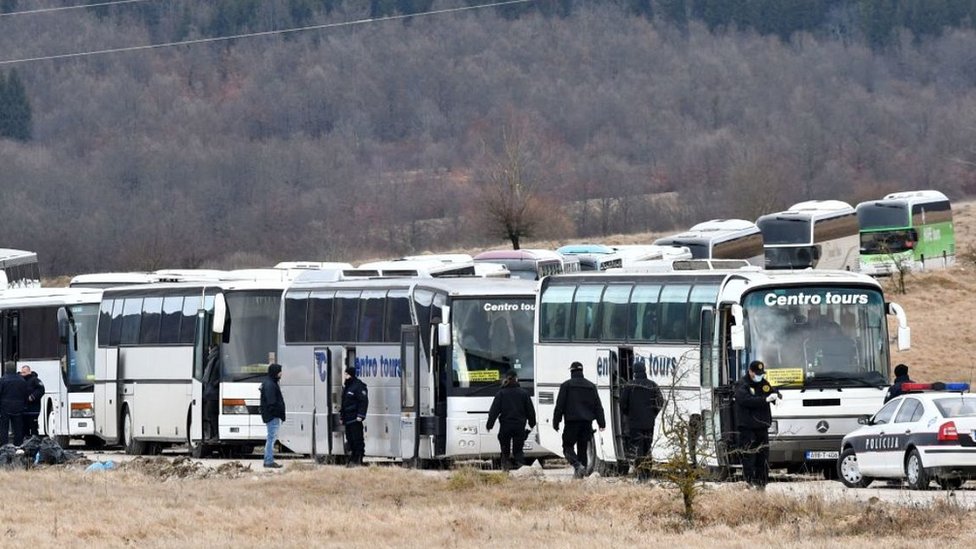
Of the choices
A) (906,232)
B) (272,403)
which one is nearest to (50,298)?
(272,403)

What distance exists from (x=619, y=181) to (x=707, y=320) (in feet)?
420

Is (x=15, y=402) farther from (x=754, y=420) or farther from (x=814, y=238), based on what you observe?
(x=814, y=238)

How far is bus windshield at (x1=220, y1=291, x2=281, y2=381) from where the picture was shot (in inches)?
1358

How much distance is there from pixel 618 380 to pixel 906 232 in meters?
53.0

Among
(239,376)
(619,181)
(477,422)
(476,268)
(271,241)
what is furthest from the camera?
(619,181)

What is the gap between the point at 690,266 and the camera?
31.7 m

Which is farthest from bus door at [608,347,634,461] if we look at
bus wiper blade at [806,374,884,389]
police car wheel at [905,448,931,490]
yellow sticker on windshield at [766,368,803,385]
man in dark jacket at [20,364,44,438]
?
man in dark jacket at [20,364,44,438]

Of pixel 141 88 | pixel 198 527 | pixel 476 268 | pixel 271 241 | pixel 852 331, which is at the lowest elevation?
pixel 198 527

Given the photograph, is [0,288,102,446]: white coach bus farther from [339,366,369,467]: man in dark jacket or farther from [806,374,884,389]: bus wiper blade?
[806,374,884,389]: bus wiper blade

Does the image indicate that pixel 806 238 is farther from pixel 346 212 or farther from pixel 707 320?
pixel 346 212

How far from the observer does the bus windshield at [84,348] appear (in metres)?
39.1

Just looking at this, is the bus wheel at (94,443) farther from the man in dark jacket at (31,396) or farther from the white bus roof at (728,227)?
the white bus roof at (728,227)

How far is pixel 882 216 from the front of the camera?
260 ft

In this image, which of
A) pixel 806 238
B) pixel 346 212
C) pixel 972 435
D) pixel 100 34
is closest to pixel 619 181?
pixel 346 212
